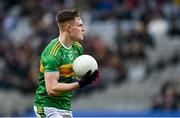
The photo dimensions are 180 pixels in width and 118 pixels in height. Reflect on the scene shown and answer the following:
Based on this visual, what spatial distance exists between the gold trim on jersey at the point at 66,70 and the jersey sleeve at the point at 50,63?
110mm

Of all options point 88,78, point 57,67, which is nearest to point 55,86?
point 57,67

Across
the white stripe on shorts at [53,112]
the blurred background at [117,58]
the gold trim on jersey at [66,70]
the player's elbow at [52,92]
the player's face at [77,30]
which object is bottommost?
the white stripe on shorts at [53,112]

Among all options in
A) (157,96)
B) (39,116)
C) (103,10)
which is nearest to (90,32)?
(103,10)

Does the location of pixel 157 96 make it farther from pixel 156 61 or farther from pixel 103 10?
pixel 103 10

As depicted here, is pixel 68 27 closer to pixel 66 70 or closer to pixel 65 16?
pixel 65 16

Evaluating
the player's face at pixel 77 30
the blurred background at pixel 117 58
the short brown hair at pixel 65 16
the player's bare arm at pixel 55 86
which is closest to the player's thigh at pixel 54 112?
the player's bare arm at pixel 55 86

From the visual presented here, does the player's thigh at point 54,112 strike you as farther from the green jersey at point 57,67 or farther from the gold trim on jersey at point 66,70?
the gold trim on jersey at point 66,70

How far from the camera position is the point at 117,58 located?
17.6m

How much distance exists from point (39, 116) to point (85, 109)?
8174 mm

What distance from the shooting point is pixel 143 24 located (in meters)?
18.5

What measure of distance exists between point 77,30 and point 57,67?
49 cm

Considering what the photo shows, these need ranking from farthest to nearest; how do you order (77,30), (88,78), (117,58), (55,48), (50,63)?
(117,58) < (77,30) < (55,48) < (50,63) < (88,78)

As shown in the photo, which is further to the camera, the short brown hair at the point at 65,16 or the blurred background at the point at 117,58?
the blurred background at the point at 117,58

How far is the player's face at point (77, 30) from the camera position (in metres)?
8.91
